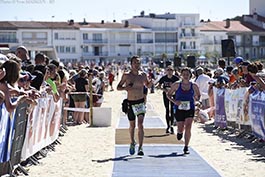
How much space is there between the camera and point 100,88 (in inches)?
1121

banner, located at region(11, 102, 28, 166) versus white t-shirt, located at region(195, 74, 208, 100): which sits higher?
white t-shirt, located at region(195, 74, 208, 100)

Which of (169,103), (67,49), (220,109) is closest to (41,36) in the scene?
(67,49)

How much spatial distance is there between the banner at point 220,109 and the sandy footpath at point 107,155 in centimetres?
34

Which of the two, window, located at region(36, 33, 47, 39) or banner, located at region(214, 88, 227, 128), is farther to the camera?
window, located at region(36, 33, 47, 39)

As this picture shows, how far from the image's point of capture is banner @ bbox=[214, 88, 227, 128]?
64.8 ft

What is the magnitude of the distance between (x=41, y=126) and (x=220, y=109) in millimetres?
7811

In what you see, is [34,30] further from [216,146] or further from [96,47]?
[216,146]

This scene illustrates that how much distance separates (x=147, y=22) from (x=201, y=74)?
11931cm

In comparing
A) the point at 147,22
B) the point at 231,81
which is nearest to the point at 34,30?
the point at 147,22

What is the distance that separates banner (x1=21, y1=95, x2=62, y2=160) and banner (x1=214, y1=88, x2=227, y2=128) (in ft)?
17.2

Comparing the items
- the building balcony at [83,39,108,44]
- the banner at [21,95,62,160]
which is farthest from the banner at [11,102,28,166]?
the building balcony at [83,39,108,44]

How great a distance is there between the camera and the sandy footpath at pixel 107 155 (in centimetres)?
1214

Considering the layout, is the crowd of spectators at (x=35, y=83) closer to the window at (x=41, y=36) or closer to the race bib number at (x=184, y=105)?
the race bib number at (x=184, y=105)

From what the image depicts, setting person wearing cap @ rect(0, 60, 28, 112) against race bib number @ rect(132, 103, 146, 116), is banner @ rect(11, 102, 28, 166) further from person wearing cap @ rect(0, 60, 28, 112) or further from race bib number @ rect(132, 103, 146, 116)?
race bib number @ rect(132, 103, 146, 116)
